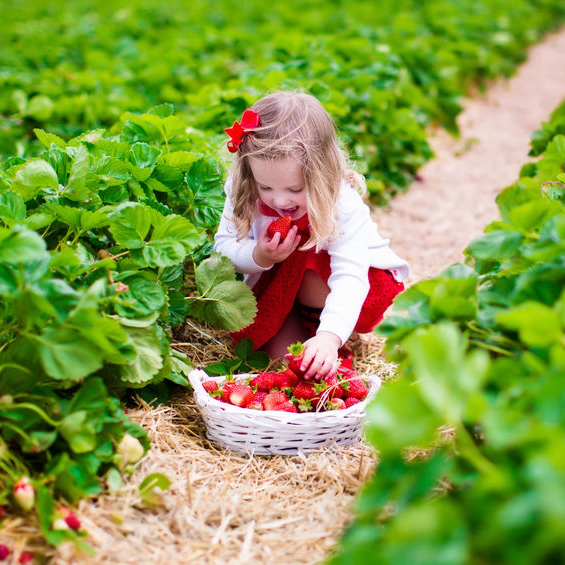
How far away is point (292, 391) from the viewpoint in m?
2.06

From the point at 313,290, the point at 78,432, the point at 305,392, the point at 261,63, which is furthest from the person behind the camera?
the point at 261,63

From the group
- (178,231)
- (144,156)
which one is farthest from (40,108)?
(178,231)

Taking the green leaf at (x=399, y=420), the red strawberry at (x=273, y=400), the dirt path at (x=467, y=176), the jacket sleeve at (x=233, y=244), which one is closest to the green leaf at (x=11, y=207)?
the jacket sleeve at (x=233, y=244)

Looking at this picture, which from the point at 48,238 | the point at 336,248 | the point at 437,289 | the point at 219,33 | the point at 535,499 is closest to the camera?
the point at 535,499

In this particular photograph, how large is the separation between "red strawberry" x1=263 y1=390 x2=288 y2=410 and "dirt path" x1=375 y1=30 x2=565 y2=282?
1.36 m

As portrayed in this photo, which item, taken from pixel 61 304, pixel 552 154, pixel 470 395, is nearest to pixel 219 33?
pixel 552 154

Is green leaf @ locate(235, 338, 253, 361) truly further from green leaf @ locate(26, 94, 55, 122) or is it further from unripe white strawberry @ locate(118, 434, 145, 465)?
green leaf @ locate(26, 94, 55, 122)

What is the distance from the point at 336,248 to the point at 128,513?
3.64 ft

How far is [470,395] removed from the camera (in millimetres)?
1043

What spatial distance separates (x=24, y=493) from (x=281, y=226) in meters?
1.12

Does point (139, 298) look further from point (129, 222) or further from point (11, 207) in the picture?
point (11, 207)

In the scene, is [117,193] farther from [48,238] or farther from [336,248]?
[336,248]

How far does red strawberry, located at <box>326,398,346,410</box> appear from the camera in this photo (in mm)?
1977

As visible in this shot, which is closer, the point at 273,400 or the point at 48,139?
the point at 273,400
